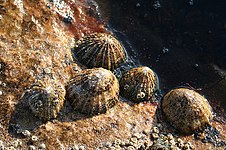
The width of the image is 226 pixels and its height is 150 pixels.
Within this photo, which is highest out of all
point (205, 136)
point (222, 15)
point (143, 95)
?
point (222, 15)

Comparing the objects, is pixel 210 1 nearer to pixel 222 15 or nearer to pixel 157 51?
pixel 222 15

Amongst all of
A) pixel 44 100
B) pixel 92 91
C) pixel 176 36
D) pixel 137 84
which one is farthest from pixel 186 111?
pixel 44 100

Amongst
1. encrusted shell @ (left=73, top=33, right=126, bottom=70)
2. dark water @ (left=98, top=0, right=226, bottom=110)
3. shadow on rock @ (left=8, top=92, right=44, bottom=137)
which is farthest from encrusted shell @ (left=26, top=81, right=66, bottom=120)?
dark water @ (left=98, top=0, right=226, bottom=110)

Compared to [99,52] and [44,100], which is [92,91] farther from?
[99,52]

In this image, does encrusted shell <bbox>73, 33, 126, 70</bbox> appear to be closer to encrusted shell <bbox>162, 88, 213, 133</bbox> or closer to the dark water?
the dark water

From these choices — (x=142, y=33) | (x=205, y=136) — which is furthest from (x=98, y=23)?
(x=205, y=136)

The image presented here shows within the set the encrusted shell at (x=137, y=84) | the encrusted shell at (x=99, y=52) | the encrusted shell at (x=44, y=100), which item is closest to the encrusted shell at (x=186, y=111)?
the encrusted shell at (x=137, y=84)
